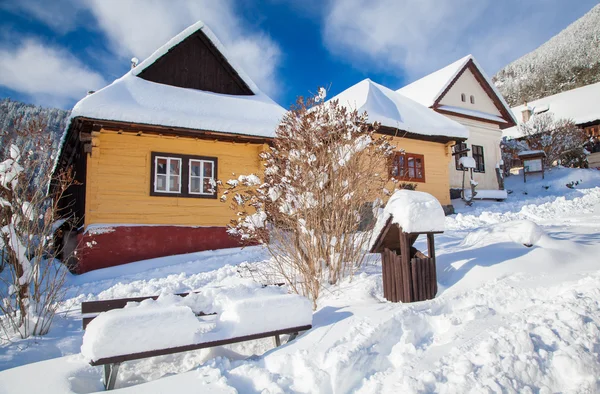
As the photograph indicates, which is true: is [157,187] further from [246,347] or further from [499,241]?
[499,241]

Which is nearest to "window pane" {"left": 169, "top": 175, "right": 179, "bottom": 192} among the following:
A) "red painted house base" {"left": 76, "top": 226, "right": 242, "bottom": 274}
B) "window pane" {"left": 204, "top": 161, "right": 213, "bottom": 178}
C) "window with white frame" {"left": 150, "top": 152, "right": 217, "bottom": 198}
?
"window with white frame" {"left": 150, "top": 152, "right": 217, "bottom": 198}

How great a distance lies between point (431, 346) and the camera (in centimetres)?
319

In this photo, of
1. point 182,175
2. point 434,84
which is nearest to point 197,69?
point 182,175

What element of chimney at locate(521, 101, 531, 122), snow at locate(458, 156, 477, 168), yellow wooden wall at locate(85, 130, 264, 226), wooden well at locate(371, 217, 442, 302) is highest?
chimney at locate(521, 101, 531, 122)

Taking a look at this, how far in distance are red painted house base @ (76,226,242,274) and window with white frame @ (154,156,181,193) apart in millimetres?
1059

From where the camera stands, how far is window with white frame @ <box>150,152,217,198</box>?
33.2 ft


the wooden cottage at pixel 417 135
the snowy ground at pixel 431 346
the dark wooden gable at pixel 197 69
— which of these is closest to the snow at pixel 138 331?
the snowy ground at pixel 431 346

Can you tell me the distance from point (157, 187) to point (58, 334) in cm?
585

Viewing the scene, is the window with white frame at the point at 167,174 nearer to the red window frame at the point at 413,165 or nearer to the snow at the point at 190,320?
the snow at the point at 190,320

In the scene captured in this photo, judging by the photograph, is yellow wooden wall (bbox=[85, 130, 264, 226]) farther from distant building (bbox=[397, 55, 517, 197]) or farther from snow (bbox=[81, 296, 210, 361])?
distant building (bbox=[397, 55, 517, 197])

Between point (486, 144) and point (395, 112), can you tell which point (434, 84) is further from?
point (395, 112)

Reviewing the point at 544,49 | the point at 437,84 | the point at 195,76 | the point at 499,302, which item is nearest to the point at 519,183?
the point at 437,84

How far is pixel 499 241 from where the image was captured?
5793mm

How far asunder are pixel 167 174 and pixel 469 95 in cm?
1615
